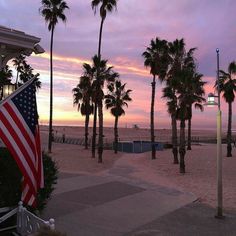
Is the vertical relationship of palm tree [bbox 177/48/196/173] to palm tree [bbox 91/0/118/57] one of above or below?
below

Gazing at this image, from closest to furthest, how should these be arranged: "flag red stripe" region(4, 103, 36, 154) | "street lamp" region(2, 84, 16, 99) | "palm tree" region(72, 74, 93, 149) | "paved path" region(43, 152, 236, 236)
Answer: "flag red stripe" region(4, 103, 36, 154) → "paved path" region(43, 152, 236, 236) → "street lamp" region(2, 84, 16, 99) → "palm tree" region(72, 74, 93, 149)

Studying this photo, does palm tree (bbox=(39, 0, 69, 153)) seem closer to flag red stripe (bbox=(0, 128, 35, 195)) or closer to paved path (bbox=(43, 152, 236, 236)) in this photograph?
paved path (bbox=(43, 152, 236, 236))

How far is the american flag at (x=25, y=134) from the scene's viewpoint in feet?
25.9

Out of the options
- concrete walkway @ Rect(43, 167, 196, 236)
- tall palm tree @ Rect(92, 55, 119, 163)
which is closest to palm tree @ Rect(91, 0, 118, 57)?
tall palm tree @ Rect(92, 55, 119, 163)

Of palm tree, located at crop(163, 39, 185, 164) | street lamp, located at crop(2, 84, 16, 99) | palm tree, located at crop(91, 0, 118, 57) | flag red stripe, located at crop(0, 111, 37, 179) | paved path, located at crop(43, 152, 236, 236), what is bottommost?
paved path, located at crop(43, 152, 236, 236)

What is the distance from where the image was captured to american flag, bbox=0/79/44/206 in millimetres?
7898

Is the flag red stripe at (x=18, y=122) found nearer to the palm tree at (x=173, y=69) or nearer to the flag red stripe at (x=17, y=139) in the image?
the flag red stripe at (x=17, y=139)

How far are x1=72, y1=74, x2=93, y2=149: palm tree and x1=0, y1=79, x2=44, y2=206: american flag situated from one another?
116 ft

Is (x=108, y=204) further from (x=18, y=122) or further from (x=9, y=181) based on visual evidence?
(x=18, y=122)

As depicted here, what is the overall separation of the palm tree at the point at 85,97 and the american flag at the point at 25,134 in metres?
35.4

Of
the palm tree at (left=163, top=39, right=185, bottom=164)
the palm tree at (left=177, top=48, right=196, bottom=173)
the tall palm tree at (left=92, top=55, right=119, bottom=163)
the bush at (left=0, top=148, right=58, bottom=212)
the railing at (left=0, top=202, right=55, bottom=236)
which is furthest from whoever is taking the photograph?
the tall palm tree at (left=92, top=55, right=119, bottom=163)

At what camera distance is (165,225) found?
39.5 ft

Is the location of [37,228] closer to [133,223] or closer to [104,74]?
[133,223]

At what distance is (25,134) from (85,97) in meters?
42.3
